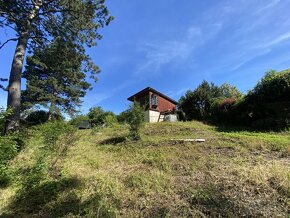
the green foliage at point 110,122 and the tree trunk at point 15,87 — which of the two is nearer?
the tree trunk at point 15,87

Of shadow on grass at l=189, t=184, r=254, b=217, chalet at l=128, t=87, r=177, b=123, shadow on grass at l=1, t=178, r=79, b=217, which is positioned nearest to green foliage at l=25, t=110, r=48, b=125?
chalet at l=128, t=87, r=177, b=123

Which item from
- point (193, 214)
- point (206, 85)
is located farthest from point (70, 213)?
point (206, 85)

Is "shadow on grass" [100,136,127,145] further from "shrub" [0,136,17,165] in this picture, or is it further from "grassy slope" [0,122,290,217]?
"shrub" [0,136,17,165]

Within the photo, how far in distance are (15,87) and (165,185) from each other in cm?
634

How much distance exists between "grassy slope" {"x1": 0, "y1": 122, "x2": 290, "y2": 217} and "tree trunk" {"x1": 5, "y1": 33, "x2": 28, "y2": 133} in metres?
1.00

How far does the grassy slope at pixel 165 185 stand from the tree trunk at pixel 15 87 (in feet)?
3.29

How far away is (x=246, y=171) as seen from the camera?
464 cm

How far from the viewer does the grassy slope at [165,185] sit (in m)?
3.74

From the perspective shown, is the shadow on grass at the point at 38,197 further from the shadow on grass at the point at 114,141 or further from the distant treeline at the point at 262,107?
the distant treeline at the point at 262,107

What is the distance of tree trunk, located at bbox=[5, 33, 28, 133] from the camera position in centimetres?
713

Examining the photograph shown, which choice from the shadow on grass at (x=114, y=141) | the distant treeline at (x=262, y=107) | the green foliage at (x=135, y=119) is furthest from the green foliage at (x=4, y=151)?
the distant treeline at (x=262, y=107)

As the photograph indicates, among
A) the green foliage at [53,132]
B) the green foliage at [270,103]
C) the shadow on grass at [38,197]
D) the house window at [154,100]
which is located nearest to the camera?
the shadow on grass at [38,197]

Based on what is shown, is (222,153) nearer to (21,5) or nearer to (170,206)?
(170,206)

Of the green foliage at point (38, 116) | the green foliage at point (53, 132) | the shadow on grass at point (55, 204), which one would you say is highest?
the green foliage at point (38, 116)
